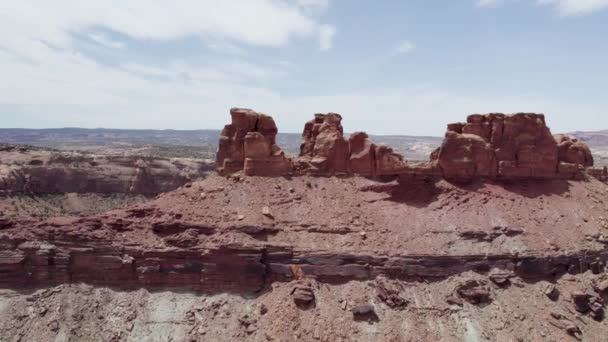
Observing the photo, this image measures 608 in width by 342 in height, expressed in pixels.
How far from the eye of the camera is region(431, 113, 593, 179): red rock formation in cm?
3847

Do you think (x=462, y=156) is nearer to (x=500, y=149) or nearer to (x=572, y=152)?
(x=500, y=149)

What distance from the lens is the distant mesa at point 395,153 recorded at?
3809 cm

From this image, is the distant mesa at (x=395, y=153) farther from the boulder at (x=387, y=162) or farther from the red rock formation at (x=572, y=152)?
the red rock formation at (x=572, y=152)

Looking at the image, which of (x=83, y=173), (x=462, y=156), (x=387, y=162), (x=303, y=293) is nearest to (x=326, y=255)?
(x=303, y=293)

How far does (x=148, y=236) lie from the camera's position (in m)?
31.3

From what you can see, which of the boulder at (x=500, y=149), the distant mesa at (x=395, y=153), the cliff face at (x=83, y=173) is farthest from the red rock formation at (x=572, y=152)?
the cliff face at (x=83, y=173)

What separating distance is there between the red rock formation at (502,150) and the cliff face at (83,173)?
235 feet

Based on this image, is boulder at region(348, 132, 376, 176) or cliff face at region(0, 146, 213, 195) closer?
boulder at region(348, 132, 376, 176)

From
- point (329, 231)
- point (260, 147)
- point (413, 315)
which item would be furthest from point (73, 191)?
point (413, 315)

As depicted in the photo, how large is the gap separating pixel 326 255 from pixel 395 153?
1130 centimetres

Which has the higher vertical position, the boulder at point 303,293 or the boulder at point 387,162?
the boulder at point 387,162

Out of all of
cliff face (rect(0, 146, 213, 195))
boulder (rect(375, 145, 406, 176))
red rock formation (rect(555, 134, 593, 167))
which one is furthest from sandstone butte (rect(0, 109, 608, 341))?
cliff face (rect(0, 146, 213, 195))

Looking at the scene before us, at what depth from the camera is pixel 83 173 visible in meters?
95.3

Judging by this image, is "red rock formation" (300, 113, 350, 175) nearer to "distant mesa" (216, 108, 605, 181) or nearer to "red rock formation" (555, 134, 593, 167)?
"distant mesa" (216, 108, 605, 181)
